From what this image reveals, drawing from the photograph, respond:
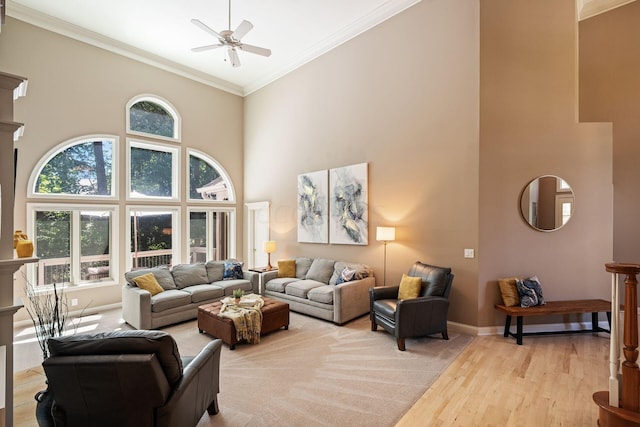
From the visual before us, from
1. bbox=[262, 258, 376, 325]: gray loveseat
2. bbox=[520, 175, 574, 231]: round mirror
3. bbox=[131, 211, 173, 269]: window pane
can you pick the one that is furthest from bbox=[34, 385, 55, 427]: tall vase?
bbox=[520, 175, 574, 231]: round mirror

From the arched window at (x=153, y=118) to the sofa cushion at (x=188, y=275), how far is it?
9.90 ft

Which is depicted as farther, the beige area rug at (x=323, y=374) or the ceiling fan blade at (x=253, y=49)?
the ceiling fan blade at (x=253, y=49)

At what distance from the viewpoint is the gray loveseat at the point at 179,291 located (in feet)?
15.0

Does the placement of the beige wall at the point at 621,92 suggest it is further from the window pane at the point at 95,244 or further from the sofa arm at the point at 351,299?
the window pane at the point at 95,244

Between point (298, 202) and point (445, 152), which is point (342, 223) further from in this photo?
point (445, 152)

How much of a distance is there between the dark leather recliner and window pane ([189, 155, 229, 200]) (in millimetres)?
5934

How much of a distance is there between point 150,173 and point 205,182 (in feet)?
4.23

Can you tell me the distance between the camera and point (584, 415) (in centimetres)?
251

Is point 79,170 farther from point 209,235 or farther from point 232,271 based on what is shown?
point 232,271

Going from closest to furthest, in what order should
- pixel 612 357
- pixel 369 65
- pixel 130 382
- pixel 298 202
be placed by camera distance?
pixel 130 382 < pixel 612 357 < pixel 369 65 < pixel 298 202

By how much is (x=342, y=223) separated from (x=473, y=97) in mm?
2993

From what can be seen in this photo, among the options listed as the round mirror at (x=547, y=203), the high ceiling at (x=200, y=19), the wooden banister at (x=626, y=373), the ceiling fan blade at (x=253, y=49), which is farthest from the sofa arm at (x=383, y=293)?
the high ceiling at (x=200, y=19)

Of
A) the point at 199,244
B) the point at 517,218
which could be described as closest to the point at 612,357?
the point at 517,218

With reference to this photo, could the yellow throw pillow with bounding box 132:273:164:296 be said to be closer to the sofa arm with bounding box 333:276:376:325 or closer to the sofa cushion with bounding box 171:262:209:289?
the sofa cushion with bounding box 171:262:209:289
